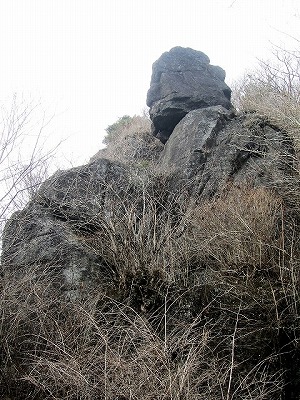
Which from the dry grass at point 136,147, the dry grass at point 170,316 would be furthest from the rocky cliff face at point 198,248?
the dry grass at point 136,147

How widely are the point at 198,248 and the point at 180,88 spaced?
823cm

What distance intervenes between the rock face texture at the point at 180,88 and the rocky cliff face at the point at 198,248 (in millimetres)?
2430

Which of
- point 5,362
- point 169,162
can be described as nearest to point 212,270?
point 5,362

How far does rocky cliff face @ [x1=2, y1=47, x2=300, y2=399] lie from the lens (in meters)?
4.63

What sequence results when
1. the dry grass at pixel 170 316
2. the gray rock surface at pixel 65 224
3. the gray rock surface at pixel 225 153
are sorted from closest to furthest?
the dry grass at pixel 170 316 → the gray rock surface at pixel 65 224 → the gray rock surface at pixel 225 153

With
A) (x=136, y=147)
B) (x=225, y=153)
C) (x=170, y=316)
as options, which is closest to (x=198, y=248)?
(x=170, y=316)

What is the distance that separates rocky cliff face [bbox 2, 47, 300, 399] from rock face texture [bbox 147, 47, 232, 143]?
2430mm

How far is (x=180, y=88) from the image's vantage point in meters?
12.7

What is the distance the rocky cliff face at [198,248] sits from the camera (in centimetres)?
463

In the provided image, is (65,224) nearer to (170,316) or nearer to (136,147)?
(170,316)

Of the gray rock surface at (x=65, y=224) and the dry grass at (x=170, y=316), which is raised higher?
the gray rock surface at (x=65, y=224)

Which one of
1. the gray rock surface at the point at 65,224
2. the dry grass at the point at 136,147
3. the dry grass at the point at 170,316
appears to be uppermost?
the dry grass at the point at 136,147

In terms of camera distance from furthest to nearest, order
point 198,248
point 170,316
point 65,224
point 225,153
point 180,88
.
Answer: point 180,88 < point 225,153 < point 65,224 < point 198,248 < point 170,316

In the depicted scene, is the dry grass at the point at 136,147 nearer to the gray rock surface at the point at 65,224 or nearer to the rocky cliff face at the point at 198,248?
the rocky cliff face at the point at 198,248
